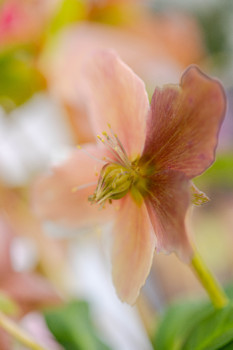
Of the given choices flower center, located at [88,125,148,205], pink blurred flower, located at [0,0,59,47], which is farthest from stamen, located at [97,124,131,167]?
pink blurred flower, located at [0,0,59,47]

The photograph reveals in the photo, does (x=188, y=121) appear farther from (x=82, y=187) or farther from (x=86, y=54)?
(x=86, y=54)

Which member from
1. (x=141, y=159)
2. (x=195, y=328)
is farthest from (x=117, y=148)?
(x=195, y=328)

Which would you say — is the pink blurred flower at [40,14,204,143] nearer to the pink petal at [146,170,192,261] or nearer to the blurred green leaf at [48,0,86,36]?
the blurred green leaf at [48,0,86,36]

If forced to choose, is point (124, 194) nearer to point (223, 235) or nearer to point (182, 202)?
point (182, 202)

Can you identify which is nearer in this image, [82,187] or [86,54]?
[82,187]

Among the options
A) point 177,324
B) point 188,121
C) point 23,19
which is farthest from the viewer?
point 23,19

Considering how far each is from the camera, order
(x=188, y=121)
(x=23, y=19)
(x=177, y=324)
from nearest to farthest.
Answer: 1. (x=188, y=121)
2. (x=177, y=324)
3. (x=23, y=19)
